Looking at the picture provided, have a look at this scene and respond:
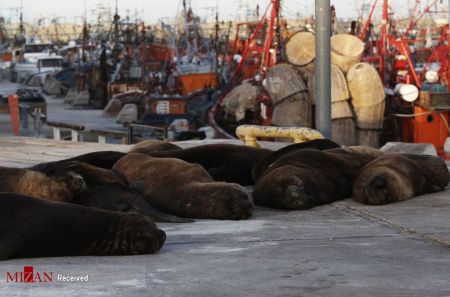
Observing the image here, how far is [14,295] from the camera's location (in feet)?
16.9

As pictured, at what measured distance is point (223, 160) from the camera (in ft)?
32.6

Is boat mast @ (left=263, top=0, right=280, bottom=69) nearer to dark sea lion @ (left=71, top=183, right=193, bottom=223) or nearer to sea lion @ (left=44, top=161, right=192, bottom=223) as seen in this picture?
sea lion @ (left=44, top=161, right=192, bottom=223)

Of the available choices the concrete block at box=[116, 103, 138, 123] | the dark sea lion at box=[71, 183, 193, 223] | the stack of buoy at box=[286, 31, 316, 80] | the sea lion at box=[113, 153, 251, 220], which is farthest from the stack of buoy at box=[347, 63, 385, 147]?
the concrete block at box=[116, 103, 138, 123]

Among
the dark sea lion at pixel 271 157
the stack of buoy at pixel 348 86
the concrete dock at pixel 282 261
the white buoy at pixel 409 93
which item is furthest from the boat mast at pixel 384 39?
the concrete dock at pixel 282 261

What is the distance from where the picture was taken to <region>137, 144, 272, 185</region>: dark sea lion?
978 centimetres

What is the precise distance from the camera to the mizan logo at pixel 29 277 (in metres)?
5.51

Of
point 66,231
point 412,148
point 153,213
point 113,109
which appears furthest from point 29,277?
point 113,109

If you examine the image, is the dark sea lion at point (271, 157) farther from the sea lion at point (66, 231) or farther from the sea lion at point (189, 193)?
the sea lion at point (66, 231)

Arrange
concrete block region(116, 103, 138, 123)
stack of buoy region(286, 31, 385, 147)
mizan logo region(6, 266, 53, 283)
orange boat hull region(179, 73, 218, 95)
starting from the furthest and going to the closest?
orange boat hull region(179, 73, 218, 95) < concrete block region(116, 103, 138, 123) < stack of buoy region(286, 31, 385, 147) < mizan logo region(6, 266, 53, 283)

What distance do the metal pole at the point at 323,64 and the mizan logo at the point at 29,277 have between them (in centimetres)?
663

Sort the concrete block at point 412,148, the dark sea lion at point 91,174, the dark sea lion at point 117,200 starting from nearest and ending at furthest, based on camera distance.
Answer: the dark sea lion at point 117,200
the dark sea lion at point 91,174
the concrete block at point 412,148

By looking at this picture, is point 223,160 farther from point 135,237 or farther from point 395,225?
point 135,237

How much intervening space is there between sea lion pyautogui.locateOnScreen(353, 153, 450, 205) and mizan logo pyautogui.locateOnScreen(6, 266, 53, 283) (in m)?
3.77

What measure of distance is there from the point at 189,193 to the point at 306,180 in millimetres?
1147
